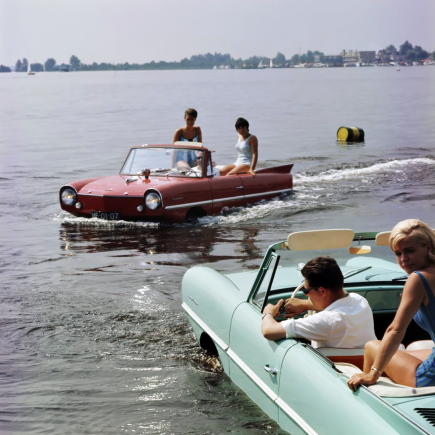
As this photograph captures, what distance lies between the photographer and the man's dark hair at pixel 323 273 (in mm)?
4133

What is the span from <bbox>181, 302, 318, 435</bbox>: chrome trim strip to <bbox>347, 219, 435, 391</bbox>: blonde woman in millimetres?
474

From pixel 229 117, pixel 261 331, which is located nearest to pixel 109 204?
pixel 261 331

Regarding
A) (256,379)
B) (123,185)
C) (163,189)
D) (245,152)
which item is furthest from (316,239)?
(245,152)

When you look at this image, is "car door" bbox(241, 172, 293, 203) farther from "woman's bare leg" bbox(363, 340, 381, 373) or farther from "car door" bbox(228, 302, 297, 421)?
"woman's bare leg" bbox(363, 340, 381, 373)

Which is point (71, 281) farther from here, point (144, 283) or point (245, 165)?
point (245, 165)

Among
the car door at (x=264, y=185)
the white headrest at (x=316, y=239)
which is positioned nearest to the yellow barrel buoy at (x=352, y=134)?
the car door at (x=264, y=185)

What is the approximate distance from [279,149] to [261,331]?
74.8 feet

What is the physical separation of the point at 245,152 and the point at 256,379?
934 centimetres

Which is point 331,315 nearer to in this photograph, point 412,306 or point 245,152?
point 412,306

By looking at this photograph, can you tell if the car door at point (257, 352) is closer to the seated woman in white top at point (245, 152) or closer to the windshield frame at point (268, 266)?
the windshield frame at point (268, 266)

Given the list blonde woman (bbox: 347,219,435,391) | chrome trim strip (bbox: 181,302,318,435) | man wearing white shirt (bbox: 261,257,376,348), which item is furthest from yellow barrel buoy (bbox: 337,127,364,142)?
blonde woman (bbox: 347,219,435,391)

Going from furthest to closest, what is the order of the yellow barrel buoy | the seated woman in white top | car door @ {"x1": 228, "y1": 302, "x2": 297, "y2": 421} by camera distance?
the yellow barrel buoy < the seated woman in white top < car door @ {"x1": 228, "y1": 302, "x2": 297, "y2": 421}

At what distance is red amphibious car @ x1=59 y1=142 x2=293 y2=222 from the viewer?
11797 millimetres

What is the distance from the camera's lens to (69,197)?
12.2 m
